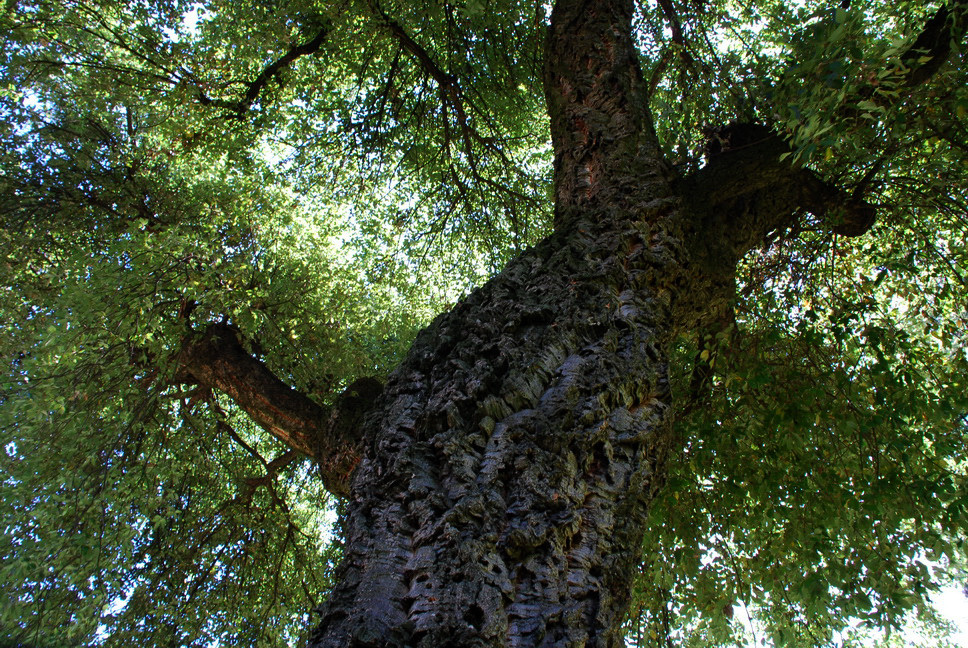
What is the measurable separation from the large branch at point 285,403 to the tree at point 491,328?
0.04 m

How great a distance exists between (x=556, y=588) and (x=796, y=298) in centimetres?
493

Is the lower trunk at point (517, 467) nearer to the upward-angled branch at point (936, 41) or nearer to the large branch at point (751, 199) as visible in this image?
the large branch at point (751, 199)

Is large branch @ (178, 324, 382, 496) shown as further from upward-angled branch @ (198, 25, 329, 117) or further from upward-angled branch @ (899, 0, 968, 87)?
upward-angled branch @ (899, 0, 968, 87)

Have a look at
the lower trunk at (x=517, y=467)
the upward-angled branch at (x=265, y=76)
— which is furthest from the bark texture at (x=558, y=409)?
the upward-angled branch at (x=265, y=76)

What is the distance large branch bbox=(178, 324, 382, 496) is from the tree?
0.12ft

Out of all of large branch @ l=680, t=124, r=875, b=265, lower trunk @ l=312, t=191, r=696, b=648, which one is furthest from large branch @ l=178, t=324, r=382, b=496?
large branch @ l=680, t=124, r=875, b=265

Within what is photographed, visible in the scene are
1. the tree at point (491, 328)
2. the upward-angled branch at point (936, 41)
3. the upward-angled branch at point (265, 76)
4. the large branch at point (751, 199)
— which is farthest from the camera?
the upward-angled branch at point (265, 76)

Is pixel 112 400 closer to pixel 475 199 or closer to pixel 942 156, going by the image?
pixel 475 199

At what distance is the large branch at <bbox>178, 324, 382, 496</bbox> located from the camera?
3887mm

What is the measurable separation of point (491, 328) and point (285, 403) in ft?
9.12

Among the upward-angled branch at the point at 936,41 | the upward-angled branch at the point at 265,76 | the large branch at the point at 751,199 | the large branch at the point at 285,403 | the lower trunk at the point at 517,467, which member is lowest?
the lower trunk at the point at 517,467

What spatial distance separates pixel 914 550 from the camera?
14.9ft

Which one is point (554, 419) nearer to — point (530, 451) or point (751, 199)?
point (530, 451)

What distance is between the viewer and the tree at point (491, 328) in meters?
2.07
